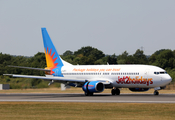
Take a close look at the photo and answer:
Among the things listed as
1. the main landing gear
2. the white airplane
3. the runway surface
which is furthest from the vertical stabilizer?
the runway surface

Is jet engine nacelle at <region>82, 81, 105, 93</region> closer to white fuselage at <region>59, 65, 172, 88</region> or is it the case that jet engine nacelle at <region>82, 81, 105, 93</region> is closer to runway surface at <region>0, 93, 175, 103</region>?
white fuselage at <region>59, 65, 172, 88</region>

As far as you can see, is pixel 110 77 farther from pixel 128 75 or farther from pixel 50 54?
pixel 50 54

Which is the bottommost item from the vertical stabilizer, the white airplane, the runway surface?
the runway surface

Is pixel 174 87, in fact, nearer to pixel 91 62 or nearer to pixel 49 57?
pixel 49 57

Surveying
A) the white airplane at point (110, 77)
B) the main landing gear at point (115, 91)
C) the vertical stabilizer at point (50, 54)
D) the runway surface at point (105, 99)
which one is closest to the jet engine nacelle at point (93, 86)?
the white airplane at point (110, 77)

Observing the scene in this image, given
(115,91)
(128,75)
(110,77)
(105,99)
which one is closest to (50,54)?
(110,77)

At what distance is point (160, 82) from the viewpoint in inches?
1741

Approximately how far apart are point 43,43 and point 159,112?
37.0m

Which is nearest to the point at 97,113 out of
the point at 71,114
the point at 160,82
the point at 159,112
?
the point at 71,114

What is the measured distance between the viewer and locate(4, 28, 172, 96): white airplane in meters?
44.8

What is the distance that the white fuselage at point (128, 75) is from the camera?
44562 millimetres

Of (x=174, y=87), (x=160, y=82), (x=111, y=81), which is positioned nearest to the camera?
(x=160, y=82)

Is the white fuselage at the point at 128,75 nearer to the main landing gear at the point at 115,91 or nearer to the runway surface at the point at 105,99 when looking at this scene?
the main landing gear at the point at 115,91

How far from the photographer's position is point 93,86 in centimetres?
4572
